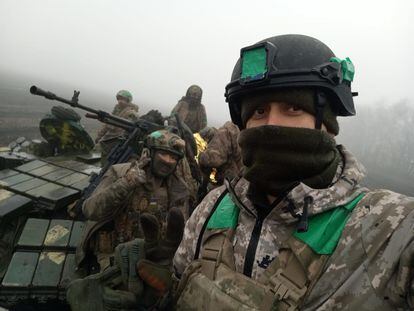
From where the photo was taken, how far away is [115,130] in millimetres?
9320

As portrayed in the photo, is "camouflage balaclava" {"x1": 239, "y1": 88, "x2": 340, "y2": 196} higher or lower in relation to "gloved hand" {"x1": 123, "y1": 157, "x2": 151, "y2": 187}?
higher

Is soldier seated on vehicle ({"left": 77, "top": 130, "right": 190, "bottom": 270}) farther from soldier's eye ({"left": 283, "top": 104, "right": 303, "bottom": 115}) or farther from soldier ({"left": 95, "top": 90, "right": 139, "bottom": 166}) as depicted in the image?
soldier's eye ({"left": 283, "top": 104, "right": 303, "bottom": 115})

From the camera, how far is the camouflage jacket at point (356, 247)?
3.82 feet

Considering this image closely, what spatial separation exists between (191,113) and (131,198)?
6.37m

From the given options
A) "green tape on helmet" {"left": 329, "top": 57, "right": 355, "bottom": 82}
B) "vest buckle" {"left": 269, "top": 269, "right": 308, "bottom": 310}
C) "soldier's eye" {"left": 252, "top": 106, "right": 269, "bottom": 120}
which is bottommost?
"vest buckle" {"left": 269, "top": 269, "right": 308, "bottom": 310}

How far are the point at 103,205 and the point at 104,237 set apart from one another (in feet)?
1.89

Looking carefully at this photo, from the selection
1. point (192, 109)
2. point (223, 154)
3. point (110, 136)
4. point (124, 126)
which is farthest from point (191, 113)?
point (223, 154)

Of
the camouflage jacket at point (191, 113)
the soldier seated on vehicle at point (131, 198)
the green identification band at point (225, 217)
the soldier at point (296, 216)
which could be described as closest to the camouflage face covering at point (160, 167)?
the soldier seated on vehicle at point (131, 198)

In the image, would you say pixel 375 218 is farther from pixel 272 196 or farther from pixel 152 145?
pixel 152 145

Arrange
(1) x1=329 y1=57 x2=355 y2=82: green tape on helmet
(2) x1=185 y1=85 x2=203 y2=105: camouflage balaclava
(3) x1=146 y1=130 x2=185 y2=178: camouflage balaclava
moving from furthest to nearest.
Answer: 1. (2) x1=185 y1=85 x2=203 y2=105: camouflage balaclava
2. (3) x1=146 y1=130 x2=185 y2=178: camouflage balaclava
3. (1) x1=329 y1=57 x2=355 y2=82: green tape on helmet

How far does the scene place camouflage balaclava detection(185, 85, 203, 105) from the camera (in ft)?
34.6

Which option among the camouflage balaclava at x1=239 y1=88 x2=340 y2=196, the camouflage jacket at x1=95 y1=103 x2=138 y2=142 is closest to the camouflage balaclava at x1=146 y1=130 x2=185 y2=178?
the camouflage balaclava at x1=239 y1=88 x2=340 y2=196

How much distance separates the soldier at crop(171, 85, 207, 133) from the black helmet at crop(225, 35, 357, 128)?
8.66 meters

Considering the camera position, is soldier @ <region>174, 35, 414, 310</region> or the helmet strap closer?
soldier @ <region>174, 35, 414, 310</region>
